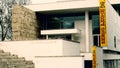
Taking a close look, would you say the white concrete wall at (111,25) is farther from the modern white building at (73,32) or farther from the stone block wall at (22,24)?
the stone block wall at (22,24)

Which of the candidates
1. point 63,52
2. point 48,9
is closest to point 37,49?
point 63,52

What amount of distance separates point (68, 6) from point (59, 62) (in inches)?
468

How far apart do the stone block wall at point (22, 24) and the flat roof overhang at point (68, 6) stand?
1.65 m

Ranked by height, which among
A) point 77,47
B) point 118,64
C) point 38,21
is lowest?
point 118,64

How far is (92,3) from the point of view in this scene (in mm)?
32219

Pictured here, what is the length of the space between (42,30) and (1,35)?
1575cm

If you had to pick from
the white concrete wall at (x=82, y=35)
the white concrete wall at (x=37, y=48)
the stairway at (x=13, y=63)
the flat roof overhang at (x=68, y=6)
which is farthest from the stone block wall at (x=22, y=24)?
the stairway at (x=13, y=63)

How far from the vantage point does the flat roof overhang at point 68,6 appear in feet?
106

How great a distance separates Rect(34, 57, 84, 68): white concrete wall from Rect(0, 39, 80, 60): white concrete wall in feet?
4.06

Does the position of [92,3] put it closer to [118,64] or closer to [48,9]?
[48,9]

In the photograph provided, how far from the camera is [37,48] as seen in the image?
24719mm

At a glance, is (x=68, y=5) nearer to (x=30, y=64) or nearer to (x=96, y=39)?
(x=96, y=39)

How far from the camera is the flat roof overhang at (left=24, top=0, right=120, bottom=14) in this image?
106 feet

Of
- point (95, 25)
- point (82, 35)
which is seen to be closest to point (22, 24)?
point (82, 35)
